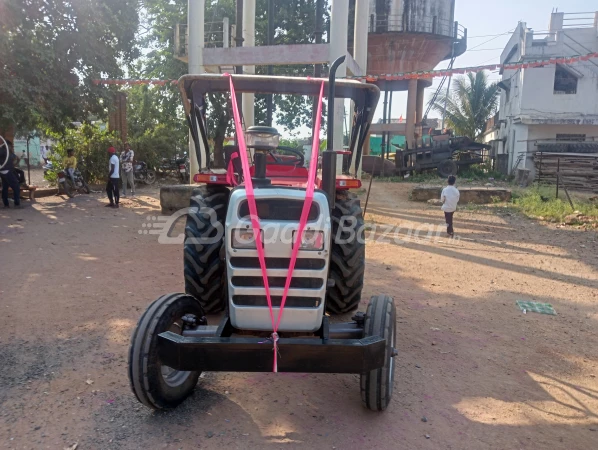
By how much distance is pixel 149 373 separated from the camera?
10.4ft

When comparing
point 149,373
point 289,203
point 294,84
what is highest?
point 294,84

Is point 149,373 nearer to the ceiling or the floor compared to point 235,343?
nearer to the floor

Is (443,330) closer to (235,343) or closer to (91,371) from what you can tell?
(235,343)

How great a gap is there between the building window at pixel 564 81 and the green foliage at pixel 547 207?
35.5 feet

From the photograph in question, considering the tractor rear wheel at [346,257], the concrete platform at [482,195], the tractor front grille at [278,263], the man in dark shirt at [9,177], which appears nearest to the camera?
the tractor front grille at [278,263]

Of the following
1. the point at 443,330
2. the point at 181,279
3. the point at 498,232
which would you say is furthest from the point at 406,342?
the point at 498,232

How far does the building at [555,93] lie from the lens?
75.5ft

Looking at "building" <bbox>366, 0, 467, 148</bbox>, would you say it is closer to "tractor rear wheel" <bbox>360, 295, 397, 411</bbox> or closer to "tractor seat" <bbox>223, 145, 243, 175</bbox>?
"tractor seat" <bbox>223, 145, 243, 175</bbox>

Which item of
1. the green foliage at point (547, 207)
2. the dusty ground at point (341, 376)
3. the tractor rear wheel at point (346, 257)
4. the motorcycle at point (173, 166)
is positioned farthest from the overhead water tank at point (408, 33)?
the tractor rear wheel at point (346, 257)

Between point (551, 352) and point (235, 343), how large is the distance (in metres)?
3.17

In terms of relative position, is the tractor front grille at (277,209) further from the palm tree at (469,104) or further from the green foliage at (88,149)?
the palm tree at (469,104)

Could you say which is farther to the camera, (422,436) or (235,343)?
(422,436)

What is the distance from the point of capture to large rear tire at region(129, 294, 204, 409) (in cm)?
316

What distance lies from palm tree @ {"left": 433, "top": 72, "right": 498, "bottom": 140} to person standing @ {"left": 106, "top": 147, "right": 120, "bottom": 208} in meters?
22.1
